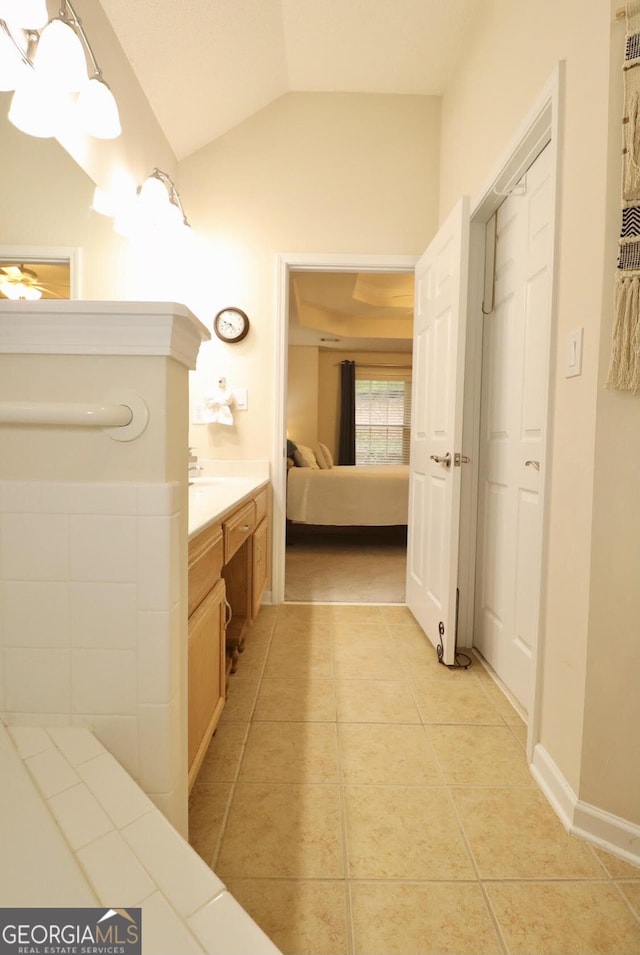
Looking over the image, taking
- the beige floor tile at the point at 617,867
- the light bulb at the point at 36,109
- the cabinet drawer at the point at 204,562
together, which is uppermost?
the light bulb at the point at 36,109

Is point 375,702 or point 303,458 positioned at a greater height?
point 303,458

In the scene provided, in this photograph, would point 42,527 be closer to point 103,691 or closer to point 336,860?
point 103,691

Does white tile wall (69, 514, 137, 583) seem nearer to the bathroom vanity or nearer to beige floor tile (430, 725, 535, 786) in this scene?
the bathroom vanity

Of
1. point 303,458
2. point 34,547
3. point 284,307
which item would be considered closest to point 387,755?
point 34,547

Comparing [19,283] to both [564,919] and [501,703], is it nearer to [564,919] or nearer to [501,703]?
[564,919]

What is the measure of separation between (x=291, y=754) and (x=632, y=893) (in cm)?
90

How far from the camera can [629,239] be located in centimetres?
107

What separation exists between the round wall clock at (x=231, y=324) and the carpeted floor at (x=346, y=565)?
5.34ft

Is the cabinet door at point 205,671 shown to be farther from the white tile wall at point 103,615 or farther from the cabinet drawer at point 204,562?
the white tile wall at point 103,615

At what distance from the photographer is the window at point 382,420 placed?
772cm

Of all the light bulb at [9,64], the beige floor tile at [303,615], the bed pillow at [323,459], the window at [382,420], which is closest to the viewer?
the light bulb at [9,64]

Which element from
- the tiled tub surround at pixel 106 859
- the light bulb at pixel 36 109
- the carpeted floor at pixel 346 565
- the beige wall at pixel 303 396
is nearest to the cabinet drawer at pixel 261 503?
the carpeted floor at pixel 346 565

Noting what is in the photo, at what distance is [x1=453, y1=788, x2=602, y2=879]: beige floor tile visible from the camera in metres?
1.12

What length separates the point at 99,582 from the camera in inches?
32.5
